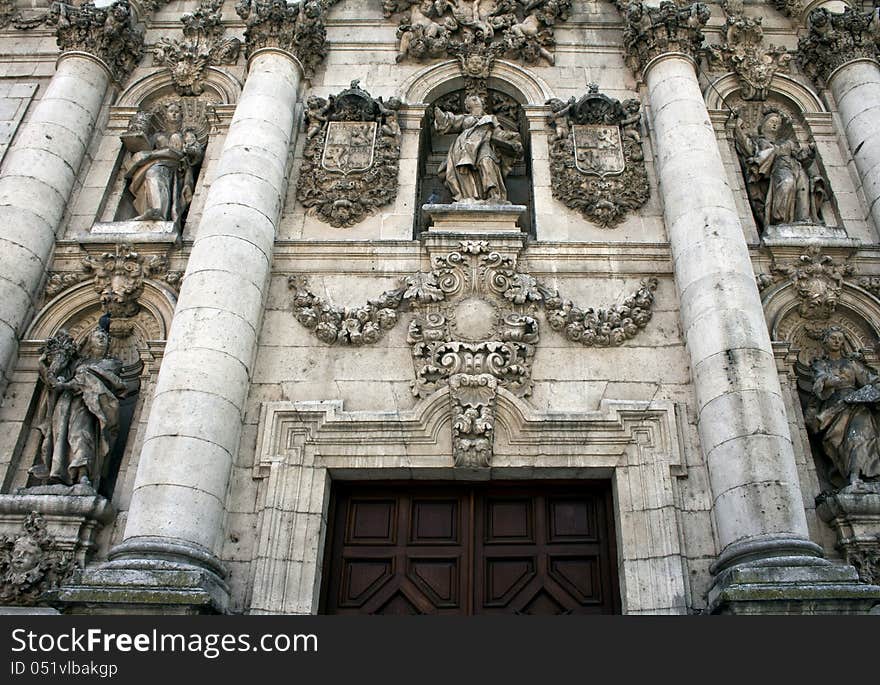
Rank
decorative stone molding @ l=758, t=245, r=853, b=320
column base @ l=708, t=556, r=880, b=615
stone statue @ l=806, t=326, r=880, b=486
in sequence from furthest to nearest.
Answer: decorative stone molding @ l=758, t=245, r=853, b=320 < stone statue @ l=806, t=326, r=880, b=486 < column base @ l=708, t=556, r=880, b=615

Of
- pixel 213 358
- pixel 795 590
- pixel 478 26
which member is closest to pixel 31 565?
pixel 213 358

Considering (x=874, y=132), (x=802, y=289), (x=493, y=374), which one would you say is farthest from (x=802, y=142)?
(x=493, y=374)

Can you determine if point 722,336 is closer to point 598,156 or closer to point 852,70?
point 598,156

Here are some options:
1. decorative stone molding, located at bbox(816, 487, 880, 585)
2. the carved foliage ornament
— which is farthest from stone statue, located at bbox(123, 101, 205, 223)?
decorative stone molding, located at bbox(816, 487, 880, 585)

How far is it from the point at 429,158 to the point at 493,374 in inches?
183

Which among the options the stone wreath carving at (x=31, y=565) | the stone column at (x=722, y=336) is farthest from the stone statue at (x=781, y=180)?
the stone wreath carving at (x=31, y=565)

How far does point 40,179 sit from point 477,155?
5822 mm

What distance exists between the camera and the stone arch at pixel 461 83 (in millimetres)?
11984

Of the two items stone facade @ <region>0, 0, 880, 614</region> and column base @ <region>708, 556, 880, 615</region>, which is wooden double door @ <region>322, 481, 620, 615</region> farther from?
column base @ <region>708, 556, 880, 615</region>

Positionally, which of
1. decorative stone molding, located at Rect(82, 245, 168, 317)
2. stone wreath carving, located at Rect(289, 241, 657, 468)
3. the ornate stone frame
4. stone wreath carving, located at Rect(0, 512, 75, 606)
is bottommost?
stone wreath carving, located at Rect(0, 512, 75, 606)

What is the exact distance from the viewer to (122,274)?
10195 mm

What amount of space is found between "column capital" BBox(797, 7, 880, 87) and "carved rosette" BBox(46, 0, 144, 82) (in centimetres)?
1046

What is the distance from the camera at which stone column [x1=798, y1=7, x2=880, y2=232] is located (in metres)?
11.0

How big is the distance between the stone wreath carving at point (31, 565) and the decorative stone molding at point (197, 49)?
7115 millimetres
